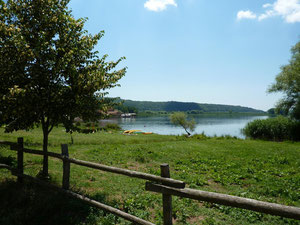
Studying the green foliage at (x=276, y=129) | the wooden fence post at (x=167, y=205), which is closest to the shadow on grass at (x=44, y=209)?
the wooden fence post at (x=167, y=205)

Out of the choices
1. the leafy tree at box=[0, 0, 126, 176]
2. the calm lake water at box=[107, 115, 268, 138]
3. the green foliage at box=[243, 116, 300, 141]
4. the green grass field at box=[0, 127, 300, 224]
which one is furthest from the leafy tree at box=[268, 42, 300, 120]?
the leafy tree at box=[0, 0, 126, 176]

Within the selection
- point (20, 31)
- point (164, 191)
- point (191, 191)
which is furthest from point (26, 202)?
point (20, 31)

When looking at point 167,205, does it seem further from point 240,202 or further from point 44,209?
point 44,209

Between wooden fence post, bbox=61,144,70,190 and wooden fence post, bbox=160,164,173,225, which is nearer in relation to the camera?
wooden fence post, bbox=160,164,173,225

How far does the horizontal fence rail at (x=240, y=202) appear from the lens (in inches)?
139

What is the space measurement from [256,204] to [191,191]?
1.37 meters

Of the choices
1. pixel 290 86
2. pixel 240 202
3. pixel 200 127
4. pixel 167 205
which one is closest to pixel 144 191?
pixel 167 205

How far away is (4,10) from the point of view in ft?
25.7

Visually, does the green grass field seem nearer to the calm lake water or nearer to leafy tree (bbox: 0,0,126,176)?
leafy tree (bbox: 0,0,126,176)

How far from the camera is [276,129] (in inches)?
1246

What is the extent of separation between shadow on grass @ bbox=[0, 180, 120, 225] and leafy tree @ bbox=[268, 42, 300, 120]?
118 ft

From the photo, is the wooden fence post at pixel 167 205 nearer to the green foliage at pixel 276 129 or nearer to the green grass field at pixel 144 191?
the green grass field at pixel 144 191

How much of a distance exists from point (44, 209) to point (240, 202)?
5.84 m

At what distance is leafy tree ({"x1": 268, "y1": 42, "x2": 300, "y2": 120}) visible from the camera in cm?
3225
